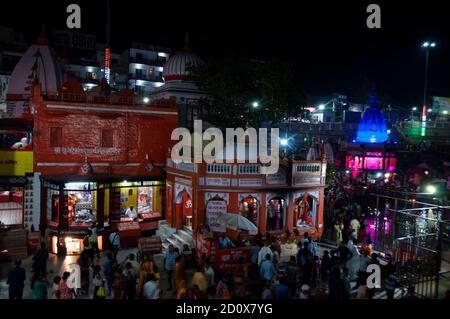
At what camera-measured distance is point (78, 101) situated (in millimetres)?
22578

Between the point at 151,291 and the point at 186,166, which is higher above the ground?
the point at 186,166

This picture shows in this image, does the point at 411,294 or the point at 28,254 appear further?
the point at 28,254

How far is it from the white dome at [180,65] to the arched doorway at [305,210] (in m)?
12.6

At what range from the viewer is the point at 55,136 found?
22375mm

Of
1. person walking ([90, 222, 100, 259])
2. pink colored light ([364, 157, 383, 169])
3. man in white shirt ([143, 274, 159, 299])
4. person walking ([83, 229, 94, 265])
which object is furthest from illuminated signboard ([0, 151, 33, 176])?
pink colored light ([364, 157, 383, 169])

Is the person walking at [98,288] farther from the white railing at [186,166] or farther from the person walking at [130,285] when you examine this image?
the white railing at [186,166]

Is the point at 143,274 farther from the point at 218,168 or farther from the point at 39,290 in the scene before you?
the point at 218,168

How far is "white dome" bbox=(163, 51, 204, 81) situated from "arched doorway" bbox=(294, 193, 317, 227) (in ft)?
41.2

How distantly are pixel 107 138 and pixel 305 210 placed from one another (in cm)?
1221

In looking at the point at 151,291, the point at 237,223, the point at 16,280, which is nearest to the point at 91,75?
the point at 237,223

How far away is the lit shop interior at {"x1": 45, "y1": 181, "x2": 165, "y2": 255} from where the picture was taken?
66.3 ft

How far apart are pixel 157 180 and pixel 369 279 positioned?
13.9 metres
